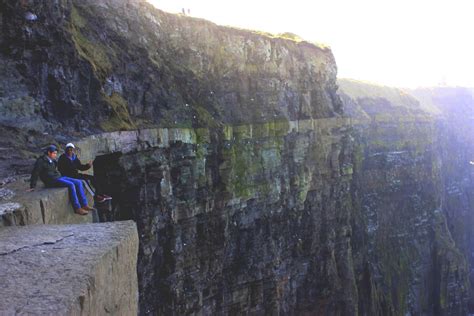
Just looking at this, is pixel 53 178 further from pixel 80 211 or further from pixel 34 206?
pixel 34 206

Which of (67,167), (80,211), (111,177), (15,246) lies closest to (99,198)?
(67,167)

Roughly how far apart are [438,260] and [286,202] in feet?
92.7

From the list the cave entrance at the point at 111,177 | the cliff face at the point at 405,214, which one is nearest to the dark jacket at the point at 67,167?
the cave entrance at the point at 111,177

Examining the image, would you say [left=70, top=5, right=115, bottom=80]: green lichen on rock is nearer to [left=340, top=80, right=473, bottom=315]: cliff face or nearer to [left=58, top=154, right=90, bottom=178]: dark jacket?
[left=58, top=154, right=90, bottom=178]: dark jacket

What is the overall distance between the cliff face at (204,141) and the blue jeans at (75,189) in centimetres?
254

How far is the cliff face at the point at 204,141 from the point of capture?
12344 mm

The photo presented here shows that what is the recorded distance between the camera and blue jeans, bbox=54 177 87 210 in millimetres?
7328

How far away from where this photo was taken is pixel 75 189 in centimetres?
744

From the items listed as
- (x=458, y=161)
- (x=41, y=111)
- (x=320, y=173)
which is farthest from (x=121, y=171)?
(x=458, y=161)

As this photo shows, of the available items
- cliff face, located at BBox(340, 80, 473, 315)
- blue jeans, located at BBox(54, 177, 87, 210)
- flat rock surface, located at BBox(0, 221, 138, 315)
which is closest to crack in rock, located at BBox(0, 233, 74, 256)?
flat rock surface, located at BBox(0, 221, 138, 315)

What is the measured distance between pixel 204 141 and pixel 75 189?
11.3 m

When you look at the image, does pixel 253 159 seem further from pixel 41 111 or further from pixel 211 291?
pixel 41 111

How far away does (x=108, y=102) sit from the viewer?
1414cm

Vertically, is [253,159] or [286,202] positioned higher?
[253,159]
